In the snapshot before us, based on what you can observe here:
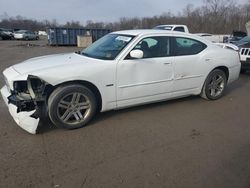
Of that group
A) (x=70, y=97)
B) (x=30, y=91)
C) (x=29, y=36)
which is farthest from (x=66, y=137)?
(x=29, y=36)

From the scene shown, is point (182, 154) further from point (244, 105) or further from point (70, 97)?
point (244, 105)

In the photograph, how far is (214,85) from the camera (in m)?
5.85

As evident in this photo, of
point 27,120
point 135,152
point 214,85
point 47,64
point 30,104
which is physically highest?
point 47,64

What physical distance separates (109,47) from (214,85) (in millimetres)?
2643

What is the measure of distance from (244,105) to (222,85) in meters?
0.67

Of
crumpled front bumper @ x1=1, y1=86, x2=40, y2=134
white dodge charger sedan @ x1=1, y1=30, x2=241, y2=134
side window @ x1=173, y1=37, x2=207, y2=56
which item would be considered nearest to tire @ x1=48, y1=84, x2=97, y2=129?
white dodge charger sedan @ x1=1, y1=30, x2=241, y2=134

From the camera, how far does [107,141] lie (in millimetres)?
3816

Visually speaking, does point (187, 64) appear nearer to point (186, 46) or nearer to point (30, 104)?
point (186, 46)

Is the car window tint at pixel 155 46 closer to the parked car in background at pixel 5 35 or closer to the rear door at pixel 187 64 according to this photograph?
the rear door at pixel 187 64

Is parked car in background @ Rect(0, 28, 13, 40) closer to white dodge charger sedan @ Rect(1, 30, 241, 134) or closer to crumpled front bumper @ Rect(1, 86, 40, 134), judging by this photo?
white dodge charger sedan @ Rect(1, 30, 241, 134)

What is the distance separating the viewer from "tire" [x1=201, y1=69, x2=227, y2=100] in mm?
5699

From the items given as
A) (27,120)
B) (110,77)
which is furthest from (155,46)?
(27,120)

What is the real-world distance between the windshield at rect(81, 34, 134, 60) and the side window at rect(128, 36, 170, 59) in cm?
26

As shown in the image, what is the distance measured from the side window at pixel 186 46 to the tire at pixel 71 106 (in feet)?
6.60
